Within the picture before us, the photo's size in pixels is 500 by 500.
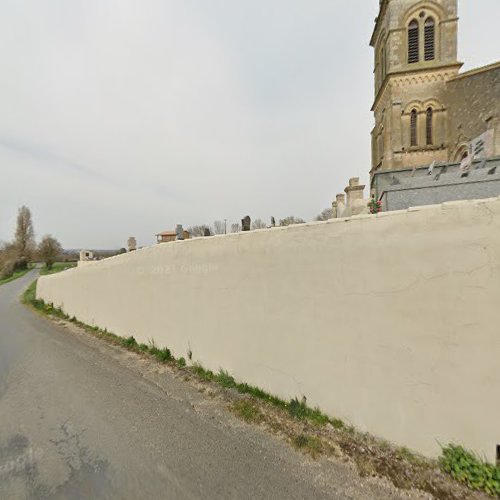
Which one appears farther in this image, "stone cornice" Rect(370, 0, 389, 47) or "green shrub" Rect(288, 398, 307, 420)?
"stone cornice" Rect(370, 0, 389, 47)

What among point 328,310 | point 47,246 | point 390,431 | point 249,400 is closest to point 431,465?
point 390,431

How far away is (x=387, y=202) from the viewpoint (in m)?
4.89

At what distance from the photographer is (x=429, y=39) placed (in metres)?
19.5

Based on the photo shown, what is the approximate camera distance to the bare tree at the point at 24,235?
170ft

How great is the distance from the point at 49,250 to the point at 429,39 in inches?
2345

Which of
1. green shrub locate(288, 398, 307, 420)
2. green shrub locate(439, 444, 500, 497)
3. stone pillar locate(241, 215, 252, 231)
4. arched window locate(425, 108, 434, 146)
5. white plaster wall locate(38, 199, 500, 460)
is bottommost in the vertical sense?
green shrub locate(288, 398, 307, 420)

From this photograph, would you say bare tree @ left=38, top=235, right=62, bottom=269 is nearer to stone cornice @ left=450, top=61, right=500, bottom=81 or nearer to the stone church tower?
the stone church tower

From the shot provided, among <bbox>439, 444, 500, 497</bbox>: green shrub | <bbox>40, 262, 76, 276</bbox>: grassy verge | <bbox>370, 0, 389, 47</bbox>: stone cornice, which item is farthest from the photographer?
<bbox>40, 262, 76, 276</bbox>: grassy verge

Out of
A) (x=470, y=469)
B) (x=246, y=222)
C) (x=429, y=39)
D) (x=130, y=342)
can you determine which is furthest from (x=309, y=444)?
(x=429, y=39)

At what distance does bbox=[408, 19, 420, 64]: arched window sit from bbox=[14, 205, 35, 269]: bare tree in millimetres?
65735

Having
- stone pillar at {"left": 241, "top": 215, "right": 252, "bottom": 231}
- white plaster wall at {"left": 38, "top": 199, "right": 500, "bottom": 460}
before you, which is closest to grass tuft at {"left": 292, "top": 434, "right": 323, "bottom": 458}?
white plaster wall at {"left": 38, "top": 199, "right": 500, "bottom": 460}

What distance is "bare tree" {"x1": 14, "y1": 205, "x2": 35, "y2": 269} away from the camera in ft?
170

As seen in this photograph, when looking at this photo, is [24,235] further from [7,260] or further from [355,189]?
[355,189]

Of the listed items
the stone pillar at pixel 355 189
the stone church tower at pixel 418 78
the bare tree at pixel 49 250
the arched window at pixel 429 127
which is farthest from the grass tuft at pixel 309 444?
the bare tree at pixel 49 250
